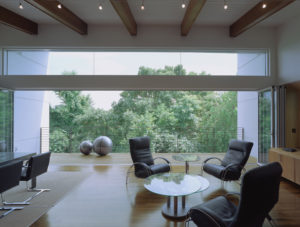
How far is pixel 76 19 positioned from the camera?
436cm

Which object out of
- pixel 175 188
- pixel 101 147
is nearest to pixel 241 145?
pixel 175 188

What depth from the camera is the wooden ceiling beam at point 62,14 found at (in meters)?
3.47

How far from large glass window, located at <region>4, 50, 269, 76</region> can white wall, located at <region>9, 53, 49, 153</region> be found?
0.09ft

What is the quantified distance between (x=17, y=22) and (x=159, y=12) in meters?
3.60

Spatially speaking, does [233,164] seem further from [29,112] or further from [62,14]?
[29,112]

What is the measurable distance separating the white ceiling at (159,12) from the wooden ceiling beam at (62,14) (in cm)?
12

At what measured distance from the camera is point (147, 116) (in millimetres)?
9820

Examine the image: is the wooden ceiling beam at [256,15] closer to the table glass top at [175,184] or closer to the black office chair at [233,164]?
the black office chair at [233,164]

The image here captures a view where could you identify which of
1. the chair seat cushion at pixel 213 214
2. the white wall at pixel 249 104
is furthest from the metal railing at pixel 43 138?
the white wall at pixel 249 104

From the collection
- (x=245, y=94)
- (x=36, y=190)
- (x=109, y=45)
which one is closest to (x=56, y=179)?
(x=36, y=190)

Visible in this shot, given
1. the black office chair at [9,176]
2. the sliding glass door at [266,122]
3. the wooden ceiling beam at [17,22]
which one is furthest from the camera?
the sliding glass door at [266,122]

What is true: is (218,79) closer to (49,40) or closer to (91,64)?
(91,64)

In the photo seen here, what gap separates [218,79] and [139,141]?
2.86 meters

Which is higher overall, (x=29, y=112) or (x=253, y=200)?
(x=29, y=112)
